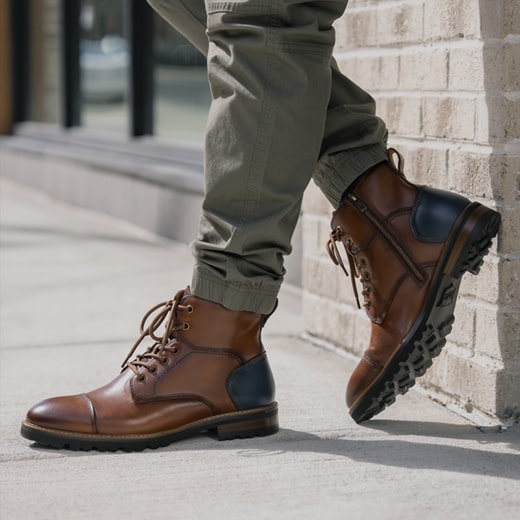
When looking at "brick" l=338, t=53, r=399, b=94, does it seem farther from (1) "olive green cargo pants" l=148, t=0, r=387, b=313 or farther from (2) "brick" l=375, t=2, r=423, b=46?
(1) "olive green cargo pants" l=148, t=0, r=387, b=313

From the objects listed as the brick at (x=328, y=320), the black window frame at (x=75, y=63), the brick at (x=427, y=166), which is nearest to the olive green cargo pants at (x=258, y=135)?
the brick at (x=427, y=166)

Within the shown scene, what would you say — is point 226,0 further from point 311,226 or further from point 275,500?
point 311,226

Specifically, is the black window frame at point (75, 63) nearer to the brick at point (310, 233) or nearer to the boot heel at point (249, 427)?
the brick at point (310, 233)

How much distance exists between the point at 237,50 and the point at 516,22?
0.53m

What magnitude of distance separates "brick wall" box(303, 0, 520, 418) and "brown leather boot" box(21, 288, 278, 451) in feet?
1.41

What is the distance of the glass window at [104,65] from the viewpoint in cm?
596

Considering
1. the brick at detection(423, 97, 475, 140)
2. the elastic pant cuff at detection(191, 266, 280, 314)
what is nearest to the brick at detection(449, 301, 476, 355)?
the brick at detection(423, 97, 475, 140)

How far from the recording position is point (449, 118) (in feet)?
6.93

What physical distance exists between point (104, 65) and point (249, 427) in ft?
15.5

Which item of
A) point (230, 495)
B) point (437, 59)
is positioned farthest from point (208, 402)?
point (437, 59)

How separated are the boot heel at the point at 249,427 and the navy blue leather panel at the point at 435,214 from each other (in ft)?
1.35

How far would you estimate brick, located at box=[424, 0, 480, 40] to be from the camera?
2.00m

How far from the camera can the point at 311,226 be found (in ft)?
9.05

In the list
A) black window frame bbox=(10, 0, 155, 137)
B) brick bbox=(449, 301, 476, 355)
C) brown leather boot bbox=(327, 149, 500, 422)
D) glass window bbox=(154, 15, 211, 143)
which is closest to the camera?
brown leather boot bbox=(327, 149, 500, 422)
